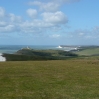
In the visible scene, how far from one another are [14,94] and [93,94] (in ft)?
20.5

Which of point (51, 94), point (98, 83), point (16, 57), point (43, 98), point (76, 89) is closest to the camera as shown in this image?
point (43, 98)

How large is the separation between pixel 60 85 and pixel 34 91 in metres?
3.44

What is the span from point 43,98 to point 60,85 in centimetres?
492

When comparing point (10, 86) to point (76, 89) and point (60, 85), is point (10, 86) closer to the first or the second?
point (60, 85)

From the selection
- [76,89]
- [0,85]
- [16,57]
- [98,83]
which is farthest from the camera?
[16,57]

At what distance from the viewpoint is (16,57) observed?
9038cm

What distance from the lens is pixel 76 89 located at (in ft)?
66.0

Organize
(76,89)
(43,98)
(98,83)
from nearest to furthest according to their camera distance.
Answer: (43,98)
(76,89)
(98,83)

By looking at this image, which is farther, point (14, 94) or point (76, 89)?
point (76, 89)

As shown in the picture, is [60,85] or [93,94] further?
[60,85]

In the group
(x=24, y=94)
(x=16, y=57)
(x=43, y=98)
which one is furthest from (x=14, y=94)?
(x=16, y=57)

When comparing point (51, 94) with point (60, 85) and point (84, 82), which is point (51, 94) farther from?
point (84, 82)

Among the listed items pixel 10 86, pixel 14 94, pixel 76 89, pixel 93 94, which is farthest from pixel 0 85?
pixel 93 94

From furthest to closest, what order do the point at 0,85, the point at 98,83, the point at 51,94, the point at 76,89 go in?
1. the point at 98,83
2. the point at 0,85
3. the point at 76,89
4. the point at 51,94
